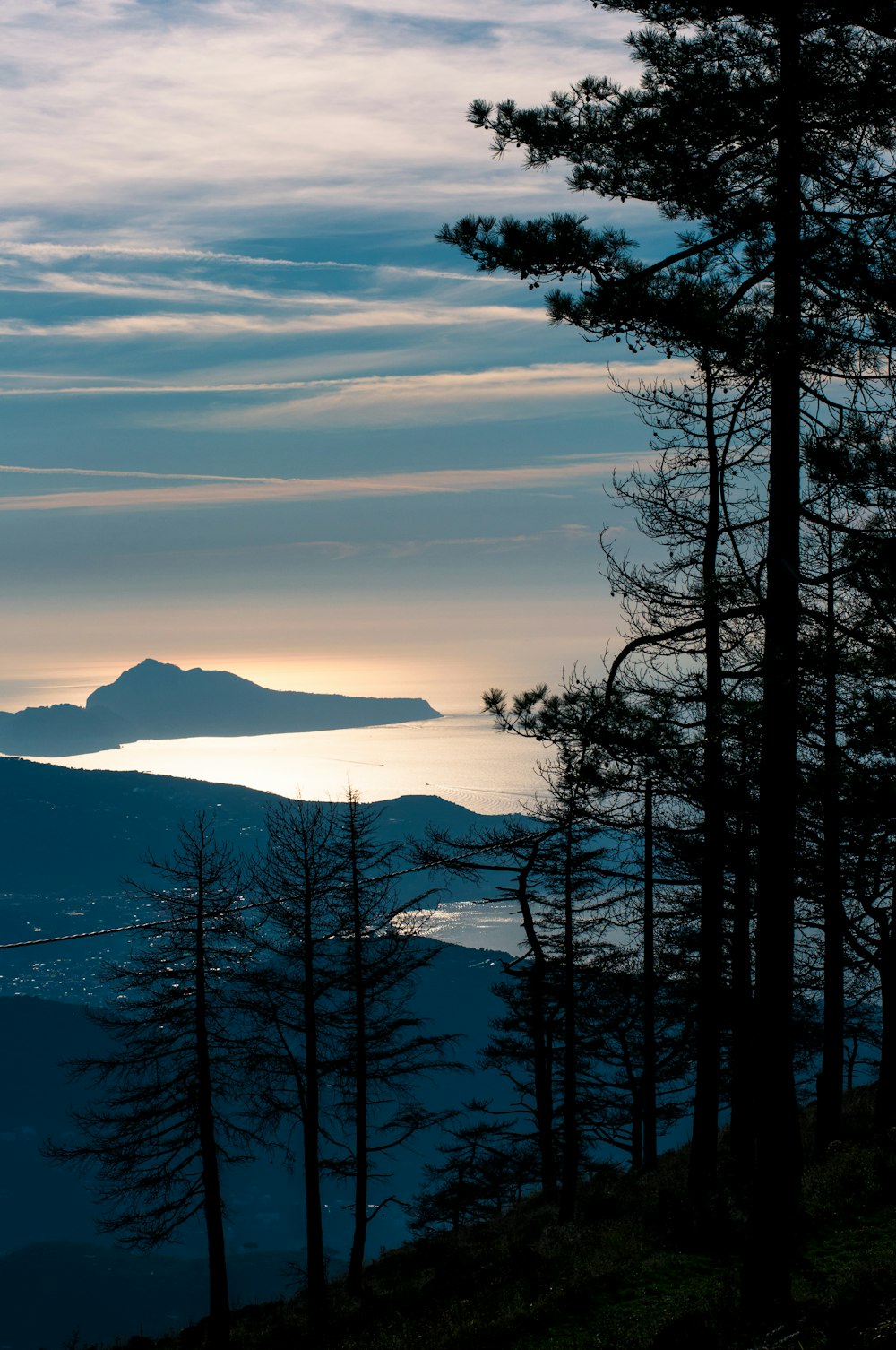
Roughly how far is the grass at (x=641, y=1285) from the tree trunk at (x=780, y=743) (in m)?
0.88

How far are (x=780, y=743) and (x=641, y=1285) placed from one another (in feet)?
21.4

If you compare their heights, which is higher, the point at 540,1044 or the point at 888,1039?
the point at 888,1039

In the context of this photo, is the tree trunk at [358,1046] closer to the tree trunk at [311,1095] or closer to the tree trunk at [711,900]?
the tree trunk at [311,1095]

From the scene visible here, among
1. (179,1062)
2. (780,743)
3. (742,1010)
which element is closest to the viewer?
(780,743)

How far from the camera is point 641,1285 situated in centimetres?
1194

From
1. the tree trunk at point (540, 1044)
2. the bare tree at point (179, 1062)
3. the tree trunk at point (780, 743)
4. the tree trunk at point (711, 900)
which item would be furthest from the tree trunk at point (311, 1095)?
the tree trunk at point (780, 743)

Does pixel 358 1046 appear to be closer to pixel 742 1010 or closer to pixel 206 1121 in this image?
pixel 206 1121

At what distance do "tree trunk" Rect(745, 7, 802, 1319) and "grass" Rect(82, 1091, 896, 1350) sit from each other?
879 mm

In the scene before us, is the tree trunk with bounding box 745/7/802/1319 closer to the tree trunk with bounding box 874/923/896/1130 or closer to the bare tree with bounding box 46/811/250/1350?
the tree trunk with bounding box 874/923/896/1130

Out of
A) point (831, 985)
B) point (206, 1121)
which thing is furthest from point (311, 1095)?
point (831, 985)

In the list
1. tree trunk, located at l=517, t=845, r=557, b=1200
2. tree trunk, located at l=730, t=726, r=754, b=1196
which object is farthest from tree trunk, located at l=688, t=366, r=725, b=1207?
tree trunk, located at l=517, t=845, r=557, b=1200

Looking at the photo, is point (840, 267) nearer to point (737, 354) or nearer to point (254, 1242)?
point (737, 354)

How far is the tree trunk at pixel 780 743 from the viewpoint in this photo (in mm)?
9344

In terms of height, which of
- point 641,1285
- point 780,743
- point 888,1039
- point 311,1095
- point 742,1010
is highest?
point 780,743
